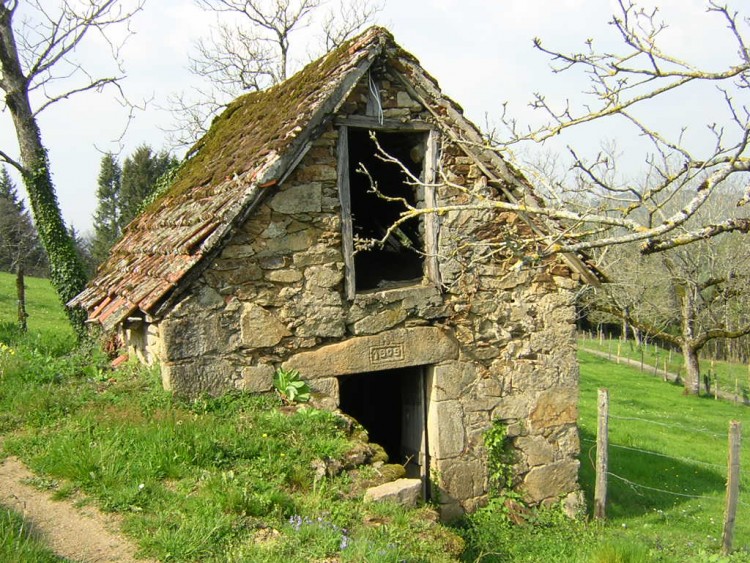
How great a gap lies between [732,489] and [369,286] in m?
4.43

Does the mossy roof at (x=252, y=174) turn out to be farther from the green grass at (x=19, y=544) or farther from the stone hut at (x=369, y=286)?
the green grass at (x=19, y=544)

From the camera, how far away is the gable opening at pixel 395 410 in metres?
6.75

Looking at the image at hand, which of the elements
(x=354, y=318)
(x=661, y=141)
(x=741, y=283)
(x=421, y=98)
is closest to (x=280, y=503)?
(x=354, y=318)

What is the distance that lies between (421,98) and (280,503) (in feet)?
13.3

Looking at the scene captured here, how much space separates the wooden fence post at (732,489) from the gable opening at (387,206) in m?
3.78

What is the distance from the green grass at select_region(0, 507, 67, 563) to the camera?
326 centimetres

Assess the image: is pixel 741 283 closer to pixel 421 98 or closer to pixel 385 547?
pixel 421 98

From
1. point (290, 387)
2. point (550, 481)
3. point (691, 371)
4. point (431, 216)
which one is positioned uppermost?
point (431, 216)

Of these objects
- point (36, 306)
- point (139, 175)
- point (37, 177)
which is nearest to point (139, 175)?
point (139, 175)

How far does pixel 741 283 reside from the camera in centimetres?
2062

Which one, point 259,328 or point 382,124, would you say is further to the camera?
point 382,124

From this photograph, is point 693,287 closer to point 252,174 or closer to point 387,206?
point 387,206

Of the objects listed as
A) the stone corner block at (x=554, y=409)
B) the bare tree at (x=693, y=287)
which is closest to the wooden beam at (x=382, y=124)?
the stone corner block at (x=554, y=409)

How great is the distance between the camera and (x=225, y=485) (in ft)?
14.4
